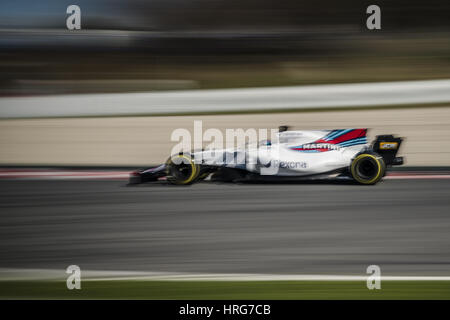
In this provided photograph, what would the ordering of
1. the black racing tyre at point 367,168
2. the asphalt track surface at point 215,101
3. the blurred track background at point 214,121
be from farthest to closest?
the asphalt track surface at point 215,101 < the black racing tyre at point 367,168 < the blurred track background at point 214,121

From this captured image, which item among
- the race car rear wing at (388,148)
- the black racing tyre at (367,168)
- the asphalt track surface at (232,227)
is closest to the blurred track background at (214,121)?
the asphalt track surface at (232,227)

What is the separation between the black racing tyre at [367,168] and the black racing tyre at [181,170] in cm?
210

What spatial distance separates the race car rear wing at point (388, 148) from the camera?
298 inches

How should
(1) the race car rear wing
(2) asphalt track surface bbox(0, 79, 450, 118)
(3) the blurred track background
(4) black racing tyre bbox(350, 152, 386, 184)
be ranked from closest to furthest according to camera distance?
(3) the blurred track background, (4) black racing tyre bbox(350, 152, 386, 184), (1) the race car rear wing, (2) asphalt track surface bbox(0, 79, 450, 118)

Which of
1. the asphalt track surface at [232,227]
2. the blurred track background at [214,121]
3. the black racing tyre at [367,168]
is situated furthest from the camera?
the black racing tyre at [367,168]

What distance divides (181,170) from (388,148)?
9.26ft

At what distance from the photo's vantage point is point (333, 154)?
741 centimetres

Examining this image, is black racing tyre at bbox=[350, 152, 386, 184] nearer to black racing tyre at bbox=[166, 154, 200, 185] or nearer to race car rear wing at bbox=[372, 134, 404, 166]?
race car rear wing at bbox=[372, 134, 404, 166]

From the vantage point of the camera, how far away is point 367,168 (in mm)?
7449

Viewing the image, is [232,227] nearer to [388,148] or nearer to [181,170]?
[181,170]

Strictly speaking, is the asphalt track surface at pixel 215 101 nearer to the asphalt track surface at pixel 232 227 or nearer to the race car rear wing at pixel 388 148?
the race car rear wing at pixel 388 148

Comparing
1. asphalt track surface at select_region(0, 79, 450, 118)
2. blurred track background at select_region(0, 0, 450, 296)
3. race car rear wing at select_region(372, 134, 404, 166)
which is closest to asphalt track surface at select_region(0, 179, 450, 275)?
blurred track background at select_region(0, 0, 450, 296)

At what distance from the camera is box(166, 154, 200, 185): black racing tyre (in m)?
7.64

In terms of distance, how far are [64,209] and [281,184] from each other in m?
2.89
